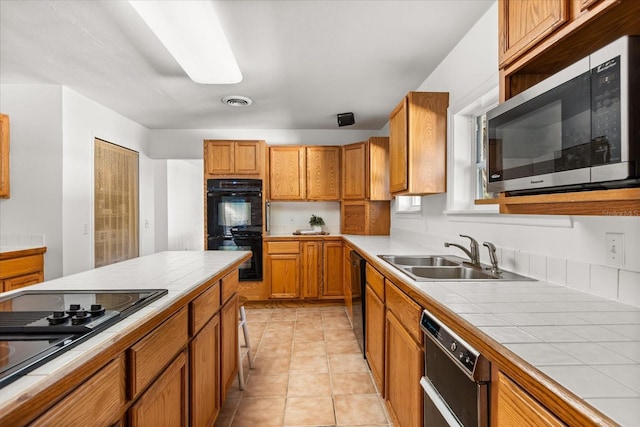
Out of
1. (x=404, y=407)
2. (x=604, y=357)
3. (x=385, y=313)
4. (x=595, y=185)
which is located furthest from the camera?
(x=385, y=313)

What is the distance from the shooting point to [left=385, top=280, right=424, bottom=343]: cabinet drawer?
1.36 m

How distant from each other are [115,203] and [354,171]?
10.0ft

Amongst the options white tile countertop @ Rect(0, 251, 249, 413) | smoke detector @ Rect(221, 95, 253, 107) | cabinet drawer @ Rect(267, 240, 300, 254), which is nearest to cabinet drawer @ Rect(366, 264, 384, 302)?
white tile countertop @ Rect(0, 251, 249, 413)

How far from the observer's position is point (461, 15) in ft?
6.51

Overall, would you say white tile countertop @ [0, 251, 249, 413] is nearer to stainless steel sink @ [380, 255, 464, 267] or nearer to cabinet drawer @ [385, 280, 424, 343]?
cabinet drawer @ [385, 280, 424, 343]

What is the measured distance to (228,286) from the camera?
202 cm

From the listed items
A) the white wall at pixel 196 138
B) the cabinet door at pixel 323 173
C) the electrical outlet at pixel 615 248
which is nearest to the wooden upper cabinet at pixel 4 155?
the white wall at pixel 196 138

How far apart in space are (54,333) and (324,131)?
434 cm

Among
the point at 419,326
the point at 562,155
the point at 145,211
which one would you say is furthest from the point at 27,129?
the point at 562,155

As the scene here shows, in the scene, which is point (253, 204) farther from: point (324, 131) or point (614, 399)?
point (614, 399)

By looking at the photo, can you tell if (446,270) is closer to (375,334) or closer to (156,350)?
(375,334)

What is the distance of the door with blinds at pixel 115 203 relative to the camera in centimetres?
367

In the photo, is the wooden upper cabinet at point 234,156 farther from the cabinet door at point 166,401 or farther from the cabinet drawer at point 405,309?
the cabinet door at point 166,401

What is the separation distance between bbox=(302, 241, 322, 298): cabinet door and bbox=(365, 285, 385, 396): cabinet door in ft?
5.63
